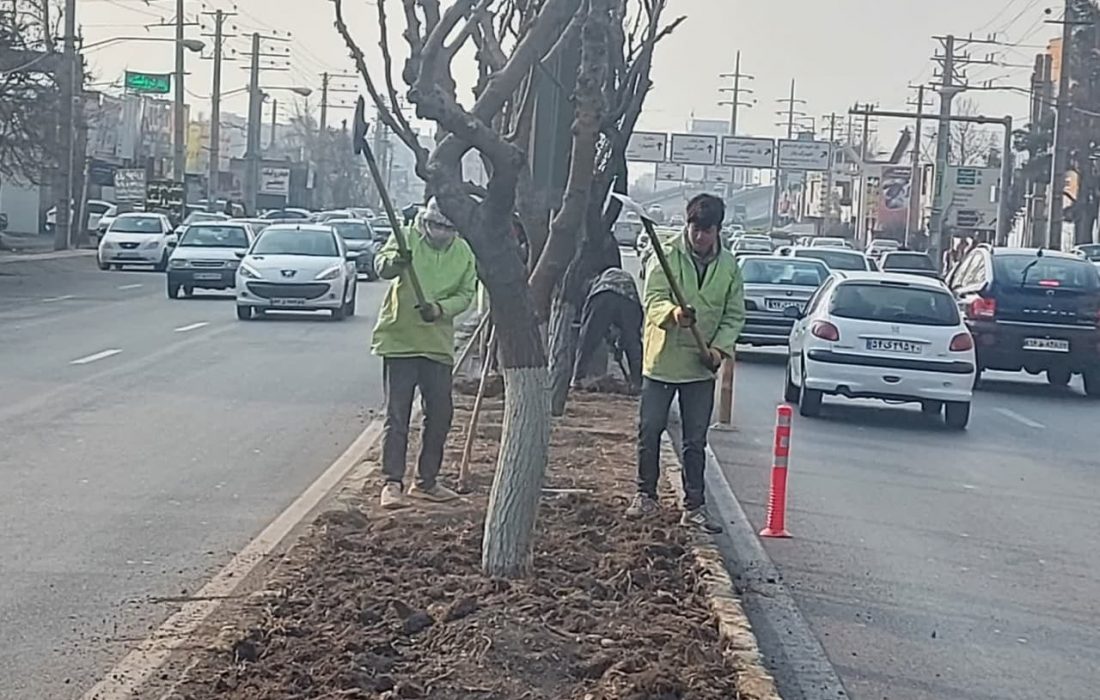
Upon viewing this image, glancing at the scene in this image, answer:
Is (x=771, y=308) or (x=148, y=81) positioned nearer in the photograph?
(x=771, y=308)

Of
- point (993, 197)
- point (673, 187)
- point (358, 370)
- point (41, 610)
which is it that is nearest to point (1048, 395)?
point (358, 370)

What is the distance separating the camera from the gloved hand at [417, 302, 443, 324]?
9891mm

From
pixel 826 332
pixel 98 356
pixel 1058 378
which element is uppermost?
pixel 826 332

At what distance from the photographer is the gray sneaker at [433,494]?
1028 centimetres

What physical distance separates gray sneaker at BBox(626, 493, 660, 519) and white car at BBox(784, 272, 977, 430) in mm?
7953

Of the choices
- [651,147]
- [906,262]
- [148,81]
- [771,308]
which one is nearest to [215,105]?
[148,81]

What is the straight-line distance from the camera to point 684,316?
9.28 m

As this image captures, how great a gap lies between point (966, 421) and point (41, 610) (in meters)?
→ 11.4

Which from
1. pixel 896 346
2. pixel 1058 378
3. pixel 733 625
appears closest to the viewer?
pixel 733 625

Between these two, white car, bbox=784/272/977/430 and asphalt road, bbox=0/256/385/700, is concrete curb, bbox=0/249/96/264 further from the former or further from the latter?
white car, bbox=784/272/977/430

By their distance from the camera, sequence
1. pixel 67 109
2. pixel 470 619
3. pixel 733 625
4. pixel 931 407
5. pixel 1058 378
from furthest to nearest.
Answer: pixel 67 109 → pixel 1058 378 → pixel 931 407 → pixel 733 625 → pixel 470 619

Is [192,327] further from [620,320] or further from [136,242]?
[136,242]

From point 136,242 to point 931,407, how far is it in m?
34.1

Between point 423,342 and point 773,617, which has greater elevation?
point 423,342
